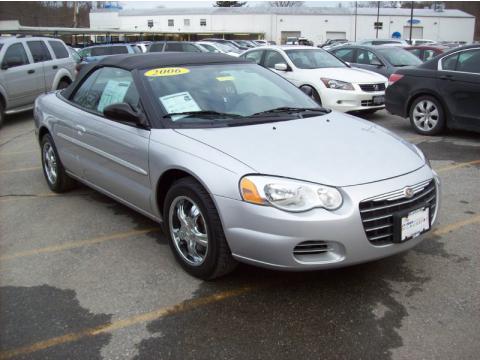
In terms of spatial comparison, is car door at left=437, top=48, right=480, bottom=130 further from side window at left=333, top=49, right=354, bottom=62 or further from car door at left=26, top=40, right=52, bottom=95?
car door at left=26, top=40, right=52, bottom=95

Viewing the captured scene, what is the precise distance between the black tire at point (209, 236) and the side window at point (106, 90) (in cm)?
101

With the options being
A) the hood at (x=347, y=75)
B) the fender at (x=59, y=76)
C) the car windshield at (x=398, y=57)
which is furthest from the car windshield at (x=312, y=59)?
the fender at (x=59, y=76)

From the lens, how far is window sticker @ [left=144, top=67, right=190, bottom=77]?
413 cm

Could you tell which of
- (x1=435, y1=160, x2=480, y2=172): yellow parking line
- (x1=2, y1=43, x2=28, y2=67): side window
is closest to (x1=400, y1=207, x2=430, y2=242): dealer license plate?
(x1=435, y1=160, x2=480, y2=172): yellow parking line

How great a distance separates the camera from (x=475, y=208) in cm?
481

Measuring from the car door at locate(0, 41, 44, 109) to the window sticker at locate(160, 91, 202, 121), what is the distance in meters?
7.67

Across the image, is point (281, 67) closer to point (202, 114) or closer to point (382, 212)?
point (202, 114)

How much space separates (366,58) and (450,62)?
4.64 m

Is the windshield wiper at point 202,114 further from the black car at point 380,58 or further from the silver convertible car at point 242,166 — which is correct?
the black car at point 380,58

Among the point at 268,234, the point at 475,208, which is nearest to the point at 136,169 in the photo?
the point at 268,234

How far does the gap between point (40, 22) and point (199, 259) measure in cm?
7548

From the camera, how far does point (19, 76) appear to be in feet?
34.7

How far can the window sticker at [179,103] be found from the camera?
3.86 meters

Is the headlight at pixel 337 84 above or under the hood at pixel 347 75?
under
